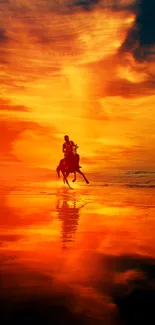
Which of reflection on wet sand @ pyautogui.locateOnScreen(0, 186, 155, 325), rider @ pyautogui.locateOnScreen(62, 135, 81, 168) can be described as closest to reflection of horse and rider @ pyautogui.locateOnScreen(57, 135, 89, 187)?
rider @ pyautogui.locateOnScreen(62, 135, 81, 168)

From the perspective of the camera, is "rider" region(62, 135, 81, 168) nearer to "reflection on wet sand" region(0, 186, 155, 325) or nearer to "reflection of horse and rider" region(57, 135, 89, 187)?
"reflection of horse and rider" region(57, 135, 89, 187)

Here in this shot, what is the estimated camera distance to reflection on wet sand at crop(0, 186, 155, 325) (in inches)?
158

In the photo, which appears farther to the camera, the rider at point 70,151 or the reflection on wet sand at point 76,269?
the rider at point 70,151

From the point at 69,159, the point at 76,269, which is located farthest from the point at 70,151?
the point at 76,269

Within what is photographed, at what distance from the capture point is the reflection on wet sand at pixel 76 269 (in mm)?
4016

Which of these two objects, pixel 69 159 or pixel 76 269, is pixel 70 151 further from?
pixel 76 269

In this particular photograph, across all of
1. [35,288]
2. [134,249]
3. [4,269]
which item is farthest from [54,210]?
[35,288]

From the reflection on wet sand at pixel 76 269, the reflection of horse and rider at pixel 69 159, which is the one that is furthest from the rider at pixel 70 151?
the reflection on wet sand at pixel 76 269

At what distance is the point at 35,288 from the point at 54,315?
850 millimetres

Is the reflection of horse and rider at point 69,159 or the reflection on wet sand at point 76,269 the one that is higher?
the reflection of horse and rider at point 69,159

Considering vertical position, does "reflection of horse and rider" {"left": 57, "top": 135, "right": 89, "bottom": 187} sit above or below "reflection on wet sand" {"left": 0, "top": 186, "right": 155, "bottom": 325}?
above

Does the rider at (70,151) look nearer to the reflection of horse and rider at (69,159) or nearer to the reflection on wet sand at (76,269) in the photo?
the reflection of horse and rider at (69,159)

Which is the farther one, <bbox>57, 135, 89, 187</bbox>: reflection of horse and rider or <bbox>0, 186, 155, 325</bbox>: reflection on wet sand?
<bbox>57, 135, 89, 187</bbox>: reflection of horse and rider

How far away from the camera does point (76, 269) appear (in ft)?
18.2
